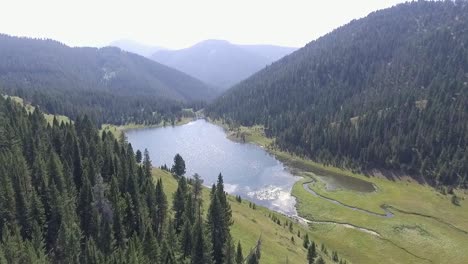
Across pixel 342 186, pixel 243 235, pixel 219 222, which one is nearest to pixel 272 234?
pixel 243 235

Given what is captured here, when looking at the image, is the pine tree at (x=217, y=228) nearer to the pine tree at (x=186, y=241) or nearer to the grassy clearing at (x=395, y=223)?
the pine tree at (x=186, y=241)

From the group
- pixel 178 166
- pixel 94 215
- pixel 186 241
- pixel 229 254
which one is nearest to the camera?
pixel 229 254

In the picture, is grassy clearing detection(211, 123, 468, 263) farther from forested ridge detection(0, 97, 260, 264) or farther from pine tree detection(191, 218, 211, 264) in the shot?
pine tree detection(191, 218, 211, 264)

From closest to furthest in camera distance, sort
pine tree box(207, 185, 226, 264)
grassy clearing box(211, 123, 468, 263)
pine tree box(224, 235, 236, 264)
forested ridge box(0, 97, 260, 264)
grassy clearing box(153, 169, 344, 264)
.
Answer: forested ridge box(0, 97, 260, 264) → pine tree box(224, 235, 236, 264) → pine tree box(207, 185, 226, 264) → grassy clearing box(153, 169, 344, 264) → grassy clearing box(211, 123, 468, 263)

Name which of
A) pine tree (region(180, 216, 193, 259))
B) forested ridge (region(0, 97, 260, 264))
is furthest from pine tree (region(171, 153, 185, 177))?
pine tree (region(180, 216, 193, 259))

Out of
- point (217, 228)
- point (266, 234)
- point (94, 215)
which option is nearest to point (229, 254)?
point (217, 228)

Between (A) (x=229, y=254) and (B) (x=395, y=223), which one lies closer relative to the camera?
(A) (x=229, y=254)

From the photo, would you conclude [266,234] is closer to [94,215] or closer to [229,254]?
[229,254]
